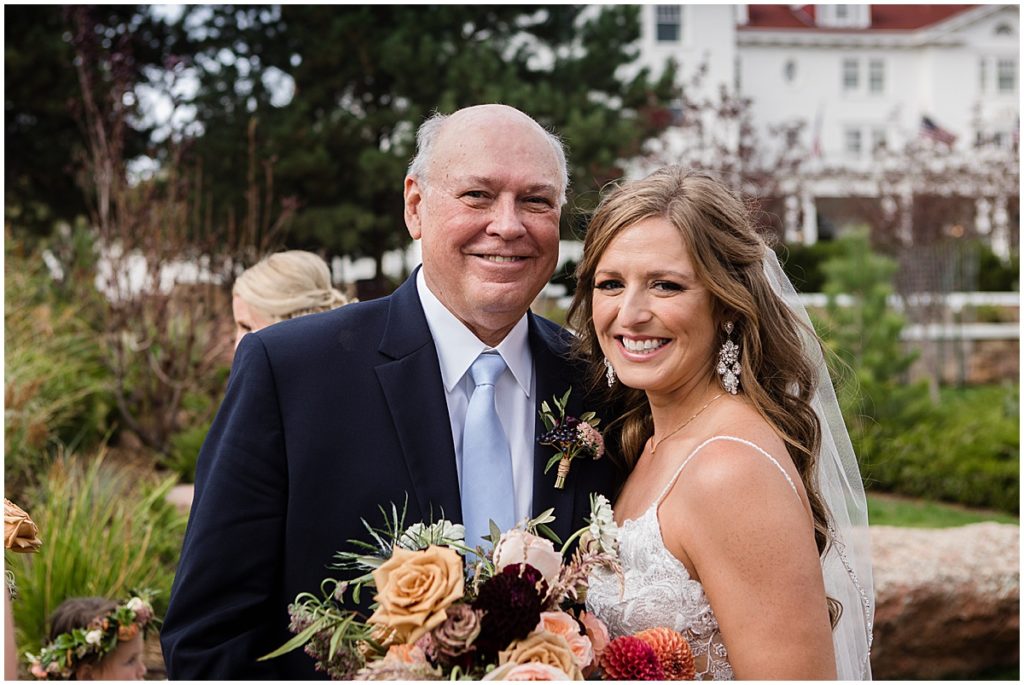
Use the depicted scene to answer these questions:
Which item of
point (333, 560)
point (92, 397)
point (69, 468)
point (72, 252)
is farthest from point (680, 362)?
point (72, 252)

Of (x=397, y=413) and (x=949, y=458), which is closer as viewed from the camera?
(x=397, y=413)

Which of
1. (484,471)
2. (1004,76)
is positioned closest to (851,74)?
(1004,76)

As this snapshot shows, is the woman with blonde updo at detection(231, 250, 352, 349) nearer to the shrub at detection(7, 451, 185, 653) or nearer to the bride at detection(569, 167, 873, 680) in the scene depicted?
the shrub at detection(7, 451, 185, 653)

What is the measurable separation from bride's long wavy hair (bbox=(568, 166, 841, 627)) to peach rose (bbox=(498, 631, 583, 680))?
113 centimetres

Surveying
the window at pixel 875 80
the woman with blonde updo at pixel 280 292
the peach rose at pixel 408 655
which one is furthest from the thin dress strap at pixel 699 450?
the window at pixel 875 80

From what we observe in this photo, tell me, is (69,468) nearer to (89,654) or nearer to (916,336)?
(89,654)

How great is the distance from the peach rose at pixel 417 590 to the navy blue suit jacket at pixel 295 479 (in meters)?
0.70

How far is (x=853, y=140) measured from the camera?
154 feet

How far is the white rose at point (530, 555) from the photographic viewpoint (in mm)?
2568

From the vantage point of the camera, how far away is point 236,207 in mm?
16672

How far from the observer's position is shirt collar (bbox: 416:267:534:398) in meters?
3.42

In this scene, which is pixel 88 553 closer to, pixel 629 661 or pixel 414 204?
pixel 414 204

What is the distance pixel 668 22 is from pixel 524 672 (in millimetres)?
39506

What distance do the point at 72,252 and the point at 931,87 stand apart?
41.3 metres
